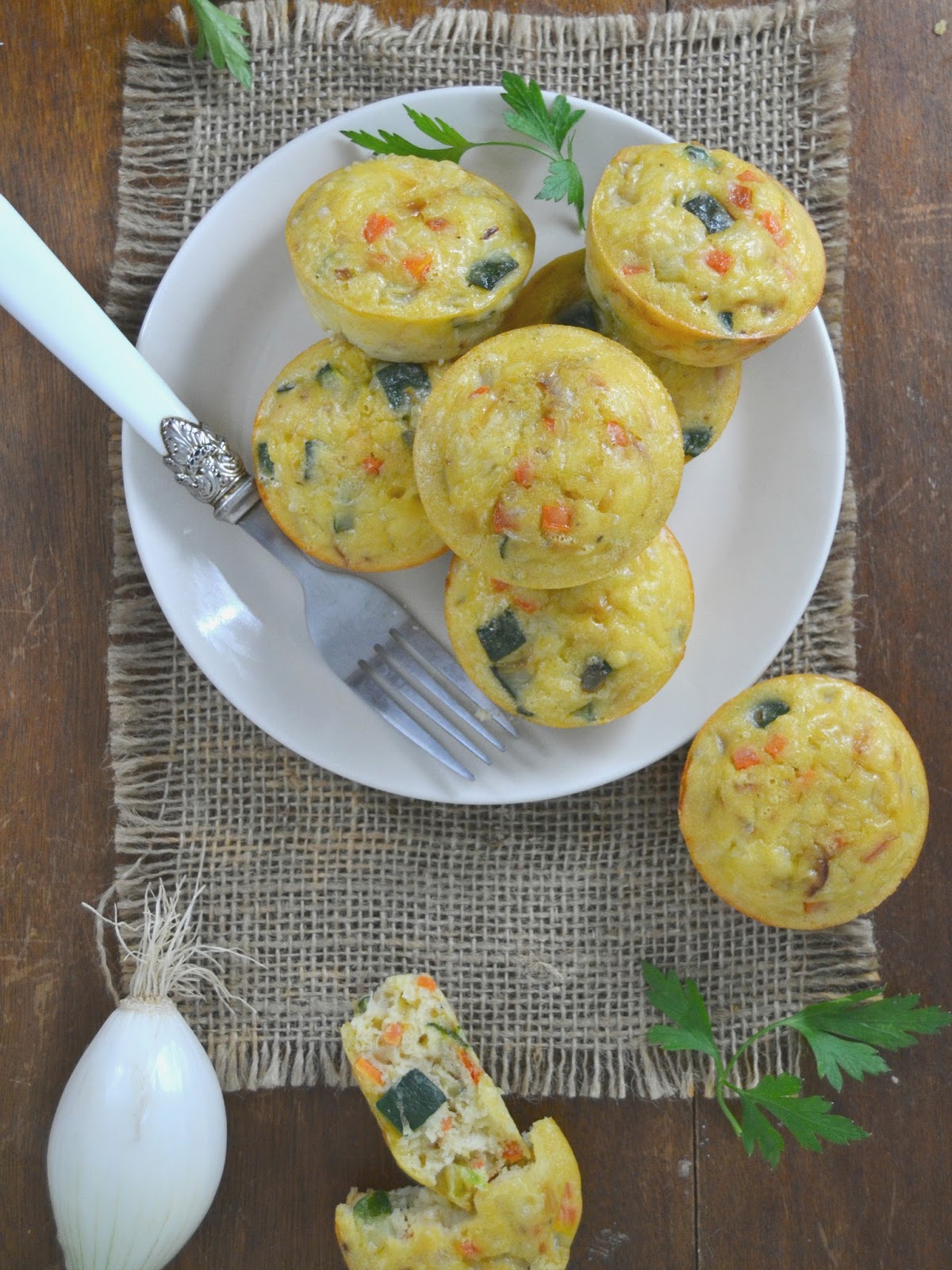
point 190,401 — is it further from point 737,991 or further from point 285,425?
point 737,991

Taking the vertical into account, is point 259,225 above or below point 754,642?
above

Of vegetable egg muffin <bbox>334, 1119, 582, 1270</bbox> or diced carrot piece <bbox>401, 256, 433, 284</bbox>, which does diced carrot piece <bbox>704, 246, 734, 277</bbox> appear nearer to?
diced carrot piece <bbox>401, 256, 433, 284</bbox>

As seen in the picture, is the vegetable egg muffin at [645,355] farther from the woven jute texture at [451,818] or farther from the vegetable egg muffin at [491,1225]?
the vegetable egg muffin at [491,1225]

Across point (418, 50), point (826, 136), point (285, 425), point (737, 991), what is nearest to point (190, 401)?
point (285, 425)

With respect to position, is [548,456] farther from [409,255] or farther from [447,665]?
[447,665]

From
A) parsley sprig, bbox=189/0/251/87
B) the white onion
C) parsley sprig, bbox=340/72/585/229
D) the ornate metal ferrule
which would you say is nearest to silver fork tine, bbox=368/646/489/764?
the ornate metal ferrule

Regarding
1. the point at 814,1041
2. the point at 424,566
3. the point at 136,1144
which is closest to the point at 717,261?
the point at 424,566

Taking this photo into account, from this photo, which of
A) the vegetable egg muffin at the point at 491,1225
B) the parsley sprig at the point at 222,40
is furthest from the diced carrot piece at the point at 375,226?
the vegetable egg muffin at the point at 491,1225
